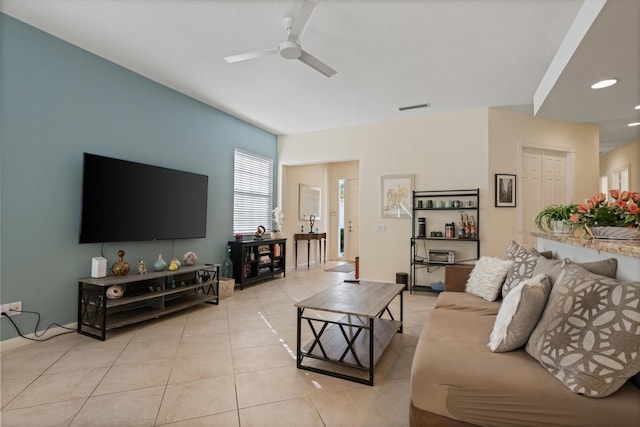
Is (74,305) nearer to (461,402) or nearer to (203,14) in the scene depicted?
(203,14)

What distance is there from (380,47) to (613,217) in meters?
2.33

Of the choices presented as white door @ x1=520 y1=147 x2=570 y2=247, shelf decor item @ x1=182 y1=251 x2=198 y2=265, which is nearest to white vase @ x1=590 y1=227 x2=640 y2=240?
white door @ x1=520 y1=147 x2=570 y2=247

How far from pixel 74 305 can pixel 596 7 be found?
496 cm

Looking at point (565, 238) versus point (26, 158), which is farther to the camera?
point (26, 158)

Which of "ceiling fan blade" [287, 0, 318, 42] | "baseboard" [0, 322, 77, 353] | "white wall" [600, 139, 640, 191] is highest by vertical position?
"ceiling fan blade" [287, 0, 318, 42]

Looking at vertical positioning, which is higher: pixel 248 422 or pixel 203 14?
pixel 203 14

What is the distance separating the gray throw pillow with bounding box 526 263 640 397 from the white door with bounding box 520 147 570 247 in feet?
12.2

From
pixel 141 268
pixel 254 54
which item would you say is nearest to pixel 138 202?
pixel 141 268

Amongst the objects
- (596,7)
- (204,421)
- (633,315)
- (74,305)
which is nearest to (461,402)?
(633,315)

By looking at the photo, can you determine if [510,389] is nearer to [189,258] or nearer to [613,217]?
[613,217]

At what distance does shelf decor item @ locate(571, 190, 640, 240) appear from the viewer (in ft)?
5.64

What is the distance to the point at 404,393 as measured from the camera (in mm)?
1935

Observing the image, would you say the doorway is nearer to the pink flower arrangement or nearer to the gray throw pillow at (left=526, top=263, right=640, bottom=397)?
the pink flower arrangement

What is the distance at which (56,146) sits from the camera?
2.88m
